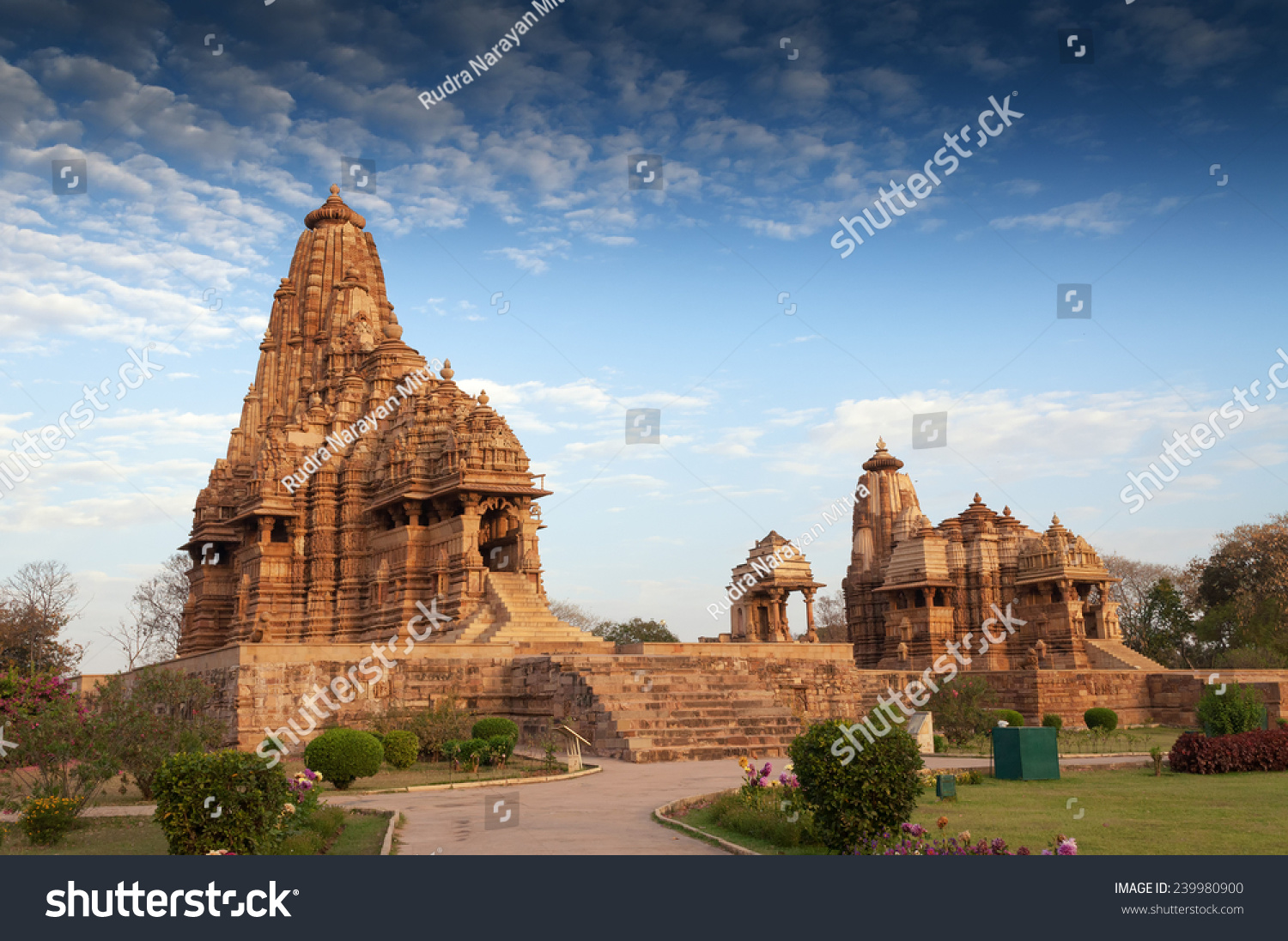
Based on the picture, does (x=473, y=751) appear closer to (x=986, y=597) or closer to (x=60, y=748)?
(x=60, y=748)

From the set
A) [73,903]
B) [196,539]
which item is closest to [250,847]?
[73,903]

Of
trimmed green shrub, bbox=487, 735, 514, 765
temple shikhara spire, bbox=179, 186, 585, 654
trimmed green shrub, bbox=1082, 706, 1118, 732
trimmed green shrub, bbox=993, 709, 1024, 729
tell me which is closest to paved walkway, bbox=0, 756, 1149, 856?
trimmed green shrub, bbox=487, 735, 514, 765

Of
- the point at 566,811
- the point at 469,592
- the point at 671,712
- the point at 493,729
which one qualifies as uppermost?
the point at 469,592

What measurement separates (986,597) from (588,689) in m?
27.9

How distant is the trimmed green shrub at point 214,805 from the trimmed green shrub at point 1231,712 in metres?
17.3

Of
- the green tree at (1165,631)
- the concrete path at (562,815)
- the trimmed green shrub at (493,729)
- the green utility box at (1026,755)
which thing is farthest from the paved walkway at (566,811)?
the green tree at (1165,631)

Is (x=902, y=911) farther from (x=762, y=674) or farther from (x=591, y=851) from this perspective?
(x=762, y=674)

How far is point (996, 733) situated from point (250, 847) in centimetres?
1108

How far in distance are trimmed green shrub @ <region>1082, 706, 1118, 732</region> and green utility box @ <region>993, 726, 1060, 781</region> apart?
57.3 ft

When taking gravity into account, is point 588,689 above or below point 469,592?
below

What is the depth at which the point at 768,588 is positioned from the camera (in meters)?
43.7

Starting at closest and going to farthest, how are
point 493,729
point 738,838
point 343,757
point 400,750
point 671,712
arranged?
point 738,838 → point 343,757 → point 400,750 → point 493,729 → point 671,712

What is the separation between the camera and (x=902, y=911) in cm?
661

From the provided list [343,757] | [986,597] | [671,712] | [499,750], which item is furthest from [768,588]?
[343,757]
